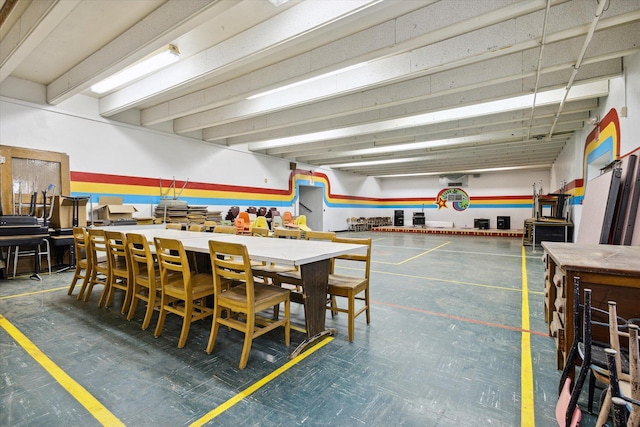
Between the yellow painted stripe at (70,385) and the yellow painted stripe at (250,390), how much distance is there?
0.44 meters

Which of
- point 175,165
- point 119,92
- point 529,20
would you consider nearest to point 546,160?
point 529,20

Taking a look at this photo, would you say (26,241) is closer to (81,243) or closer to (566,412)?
(81,243)

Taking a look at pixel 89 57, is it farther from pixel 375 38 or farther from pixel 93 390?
pixel 93 390

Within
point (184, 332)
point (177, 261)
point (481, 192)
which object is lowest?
point (184, 332)

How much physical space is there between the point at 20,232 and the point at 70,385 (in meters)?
4.11

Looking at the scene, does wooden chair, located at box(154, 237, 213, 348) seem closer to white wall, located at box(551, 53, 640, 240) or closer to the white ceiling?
the white ceiling

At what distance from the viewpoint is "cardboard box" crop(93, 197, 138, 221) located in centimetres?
624

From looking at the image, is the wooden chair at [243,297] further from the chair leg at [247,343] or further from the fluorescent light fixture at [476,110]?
the fluorescent light fixture at [476,110]

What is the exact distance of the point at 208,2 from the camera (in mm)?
2914

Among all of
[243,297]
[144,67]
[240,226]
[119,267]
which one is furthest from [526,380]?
[144,67]

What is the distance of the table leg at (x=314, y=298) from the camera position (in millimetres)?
2375

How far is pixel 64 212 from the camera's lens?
5426mm

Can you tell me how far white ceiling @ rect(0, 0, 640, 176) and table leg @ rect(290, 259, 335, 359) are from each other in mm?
2520

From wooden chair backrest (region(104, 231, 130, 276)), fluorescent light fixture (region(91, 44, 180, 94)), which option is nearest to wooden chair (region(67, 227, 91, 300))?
wooden chair backrest (region(104, 231, 130, 276))
